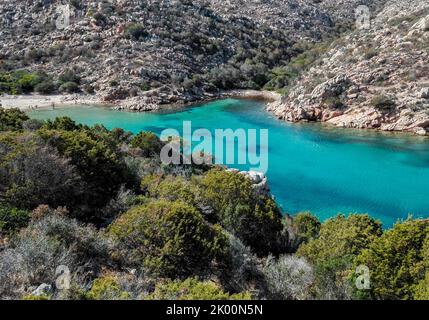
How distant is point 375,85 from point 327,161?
1339 centimetres

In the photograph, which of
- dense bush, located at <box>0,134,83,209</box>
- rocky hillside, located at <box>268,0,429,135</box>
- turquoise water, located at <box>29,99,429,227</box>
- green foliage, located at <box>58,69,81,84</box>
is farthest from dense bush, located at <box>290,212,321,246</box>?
green foliage, located at <box>58,69,81,84</box>

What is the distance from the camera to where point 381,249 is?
9.16 meters

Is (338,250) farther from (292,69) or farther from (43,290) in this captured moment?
(292,69)

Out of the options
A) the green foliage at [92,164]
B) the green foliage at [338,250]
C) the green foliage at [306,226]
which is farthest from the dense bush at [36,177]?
the green foliage at [306,226]

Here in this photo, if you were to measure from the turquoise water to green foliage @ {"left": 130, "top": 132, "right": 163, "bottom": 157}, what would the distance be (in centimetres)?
647

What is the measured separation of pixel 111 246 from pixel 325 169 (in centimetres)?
1922

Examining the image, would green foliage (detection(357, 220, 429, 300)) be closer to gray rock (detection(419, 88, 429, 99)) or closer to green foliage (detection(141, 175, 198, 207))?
green foliage (detection(141, 175, 198, 207))

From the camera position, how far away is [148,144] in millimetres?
22703

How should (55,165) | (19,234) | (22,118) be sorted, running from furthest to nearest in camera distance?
1. (22,118)
2. (55,165)
3. (19,234)

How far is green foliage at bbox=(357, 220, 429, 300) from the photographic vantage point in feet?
27.6
